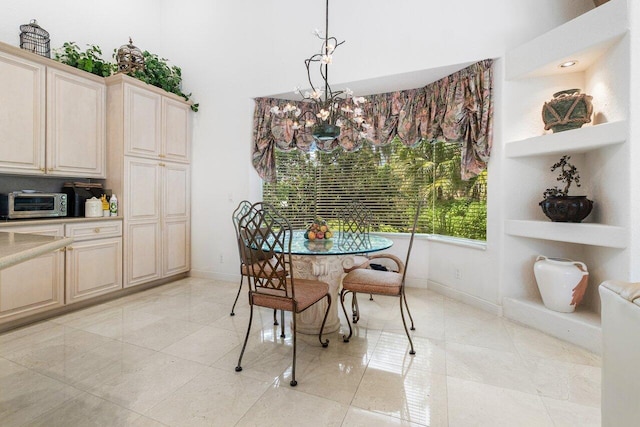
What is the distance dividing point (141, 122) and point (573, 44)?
4429 millimetres

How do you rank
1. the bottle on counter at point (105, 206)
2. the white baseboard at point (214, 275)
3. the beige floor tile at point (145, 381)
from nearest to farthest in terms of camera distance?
the beige floor tile at point (145, 381), the bottle on counter at point (105, 206), the white baseboard at point (214, 275)

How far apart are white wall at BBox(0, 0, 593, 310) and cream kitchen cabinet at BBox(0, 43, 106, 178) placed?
0.69m

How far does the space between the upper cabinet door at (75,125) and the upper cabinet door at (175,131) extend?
2.17 feet

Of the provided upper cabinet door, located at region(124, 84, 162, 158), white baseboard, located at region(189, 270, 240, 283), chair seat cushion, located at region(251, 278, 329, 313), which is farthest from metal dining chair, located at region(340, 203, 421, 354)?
upper cabinet door, located at region(124, 84, 162, 158)

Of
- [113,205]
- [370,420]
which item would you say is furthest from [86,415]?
[113,205]

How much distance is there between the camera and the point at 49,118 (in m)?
2.87

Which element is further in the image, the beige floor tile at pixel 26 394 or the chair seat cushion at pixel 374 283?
the chair seat cushion at pixel 374 283

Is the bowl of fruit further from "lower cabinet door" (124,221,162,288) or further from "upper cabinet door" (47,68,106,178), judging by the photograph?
"upper cabinet door" (47,68,106,178)

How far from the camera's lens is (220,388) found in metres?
1.75

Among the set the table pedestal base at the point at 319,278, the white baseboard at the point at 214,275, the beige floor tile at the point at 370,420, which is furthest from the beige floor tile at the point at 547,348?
the white baseboard at the point at 214,275

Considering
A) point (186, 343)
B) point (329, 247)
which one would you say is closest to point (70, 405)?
point (186, 343)

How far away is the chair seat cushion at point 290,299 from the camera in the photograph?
1.91 m

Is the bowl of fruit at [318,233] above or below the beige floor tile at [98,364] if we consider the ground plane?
above

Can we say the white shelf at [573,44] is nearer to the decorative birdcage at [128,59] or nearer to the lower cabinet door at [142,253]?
the decorative birdcage at [128,59]
